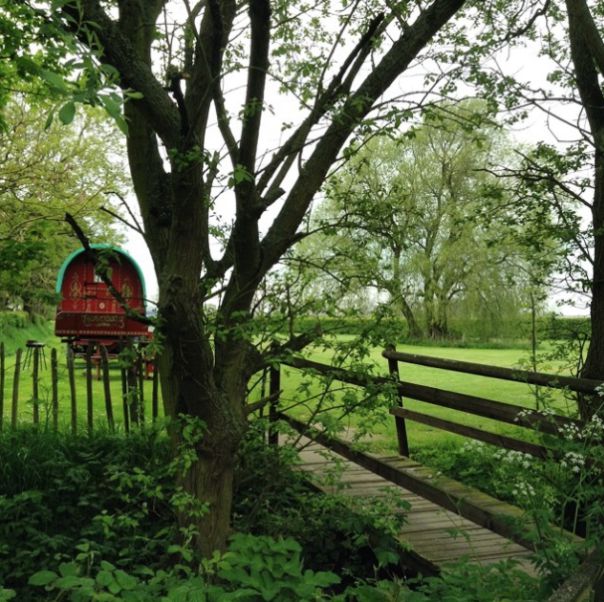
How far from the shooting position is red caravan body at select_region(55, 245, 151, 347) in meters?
14.2

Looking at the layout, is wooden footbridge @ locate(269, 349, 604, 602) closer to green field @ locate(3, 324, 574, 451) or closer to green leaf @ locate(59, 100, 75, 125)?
green field @ locate(3, 324, 574, 451)

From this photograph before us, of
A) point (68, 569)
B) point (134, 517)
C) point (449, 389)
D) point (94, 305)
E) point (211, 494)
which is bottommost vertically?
point (449, 389)

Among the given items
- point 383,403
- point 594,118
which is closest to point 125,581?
point 383,403

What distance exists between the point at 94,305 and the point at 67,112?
1469cm

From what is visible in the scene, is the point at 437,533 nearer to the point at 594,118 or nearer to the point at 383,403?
the point at 383,403

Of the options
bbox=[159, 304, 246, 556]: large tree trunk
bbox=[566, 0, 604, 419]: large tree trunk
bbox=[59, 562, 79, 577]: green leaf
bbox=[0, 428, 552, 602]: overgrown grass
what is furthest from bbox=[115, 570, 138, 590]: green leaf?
bbox=[566, 0, 604, 419]: large tree trunk

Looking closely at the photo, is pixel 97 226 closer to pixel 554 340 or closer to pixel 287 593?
pixel 554 340

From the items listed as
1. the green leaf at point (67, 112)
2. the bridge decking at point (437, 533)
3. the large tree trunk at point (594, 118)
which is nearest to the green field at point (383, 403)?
the bridge decking at point (437, 533)

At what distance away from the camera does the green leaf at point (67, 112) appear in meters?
1.93

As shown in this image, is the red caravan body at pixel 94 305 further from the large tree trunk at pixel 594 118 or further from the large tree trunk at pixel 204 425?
the large tree trunk at pixel 594 118

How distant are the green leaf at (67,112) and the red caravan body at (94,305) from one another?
12.5m

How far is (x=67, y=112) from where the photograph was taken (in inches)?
76.5

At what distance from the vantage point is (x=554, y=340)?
6.98 m

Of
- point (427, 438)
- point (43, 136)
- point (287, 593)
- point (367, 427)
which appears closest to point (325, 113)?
point (367, 427)
